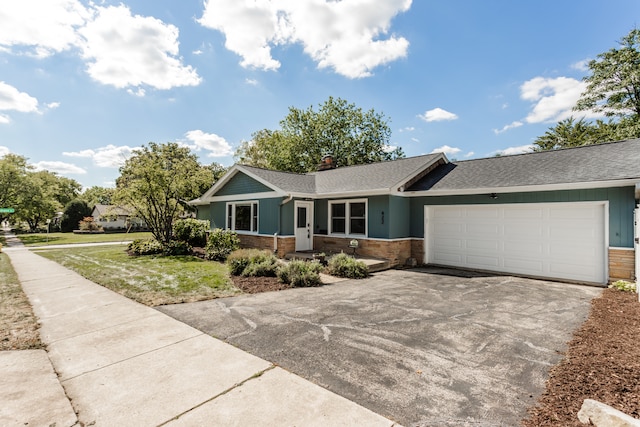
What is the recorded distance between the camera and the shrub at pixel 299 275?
328 inches

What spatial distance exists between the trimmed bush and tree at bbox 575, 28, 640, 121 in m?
27.8

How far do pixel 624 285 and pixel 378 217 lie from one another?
23.2ft

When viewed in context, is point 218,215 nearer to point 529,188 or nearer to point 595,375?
point 529,188

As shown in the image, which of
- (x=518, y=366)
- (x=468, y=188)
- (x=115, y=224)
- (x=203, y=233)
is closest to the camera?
(x=518, y=366)

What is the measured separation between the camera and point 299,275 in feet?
27.7

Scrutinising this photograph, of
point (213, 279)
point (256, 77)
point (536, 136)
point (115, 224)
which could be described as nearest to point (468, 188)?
point (213, 279)

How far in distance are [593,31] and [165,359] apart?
2061 cm

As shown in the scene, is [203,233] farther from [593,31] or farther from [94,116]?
[593,31]

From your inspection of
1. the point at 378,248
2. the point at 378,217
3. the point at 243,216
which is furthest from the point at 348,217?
the point at 243,216

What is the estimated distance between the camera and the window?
47.4 feet

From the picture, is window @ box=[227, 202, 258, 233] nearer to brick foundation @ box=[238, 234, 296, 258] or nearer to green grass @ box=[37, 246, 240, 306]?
brick foundation @ box=[238, 234, 296, 258]

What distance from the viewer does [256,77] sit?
17172 millimetres

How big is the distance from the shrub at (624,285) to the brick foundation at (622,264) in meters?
0.29

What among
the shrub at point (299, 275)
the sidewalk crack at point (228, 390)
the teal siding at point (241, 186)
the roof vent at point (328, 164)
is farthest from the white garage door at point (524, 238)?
the sidewalk crack at point (228, 390)
